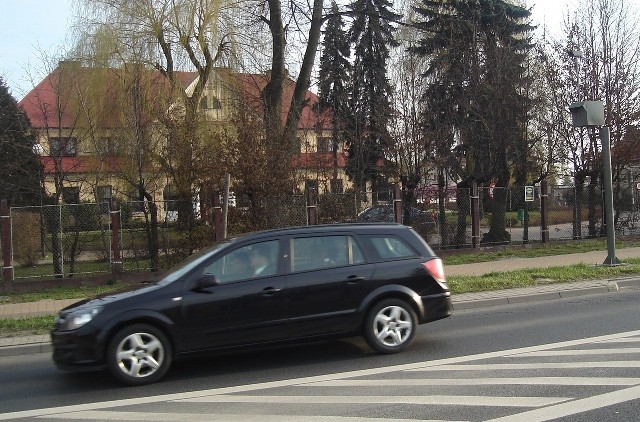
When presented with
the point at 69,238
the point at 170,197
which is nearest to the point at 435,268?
the point at 69,238

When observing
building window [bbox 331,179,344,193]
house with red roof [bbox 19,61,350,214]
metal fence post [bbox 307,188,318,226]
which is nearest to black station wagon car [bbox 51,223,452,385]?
metal fence post [bbox 307,188,318,226]

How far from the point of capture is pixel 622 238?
76.1 ft

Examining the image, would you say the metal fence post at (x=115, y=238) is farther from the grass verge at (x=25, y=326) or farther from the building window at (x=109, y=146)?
the building window at (x=109, y=146)

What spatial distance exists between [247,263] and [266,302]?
0.52m

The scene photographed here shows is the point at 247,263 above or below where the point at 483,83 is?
below

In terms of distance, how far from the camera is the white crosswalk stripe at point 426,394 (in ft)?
18.1

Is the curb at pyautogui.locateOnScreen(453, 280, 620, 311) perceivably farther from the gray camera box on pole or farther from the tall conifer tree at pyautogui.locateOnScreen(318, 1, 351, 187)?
the tall conifer tree at pyautogui.locateOnScreen(318, 1, 351, 187)

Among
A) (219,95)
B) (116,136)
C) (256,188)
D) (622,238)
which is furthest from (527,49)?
(116,136)

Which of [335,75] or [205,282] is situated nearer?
[205,282]

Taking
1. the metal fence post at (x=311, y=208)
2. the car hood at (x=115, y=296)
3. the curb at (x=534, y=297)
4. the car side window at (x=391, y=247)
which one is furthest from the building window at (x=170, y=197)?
the car side window at (x=391, y=247)

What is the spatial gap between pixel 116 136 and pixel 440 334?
16.9 meters

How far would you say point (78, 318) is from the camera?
6809 millimetres

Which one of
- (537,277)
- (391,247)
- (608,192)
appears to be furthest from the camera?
(608,192)

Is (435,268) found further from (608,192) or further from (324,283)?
(608,192)
